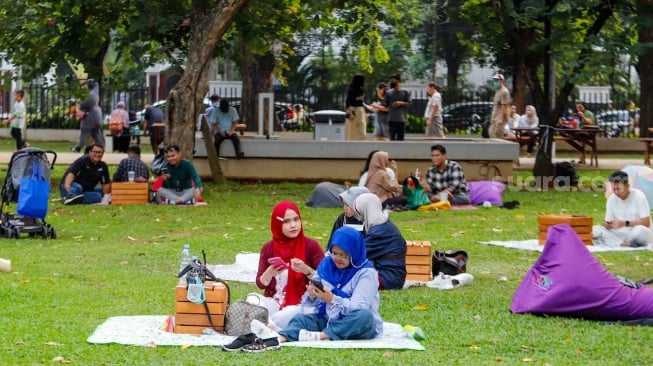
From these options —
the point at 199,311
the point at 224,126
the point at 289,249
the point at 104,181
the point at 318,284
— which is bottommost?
the point at 199,311

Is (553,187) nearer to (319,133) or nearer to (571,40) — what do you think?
(571,40)

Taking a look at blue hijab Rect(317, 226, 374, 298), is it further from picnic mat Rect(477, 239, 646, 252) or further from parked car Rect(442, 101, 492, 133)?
parked car Rect(442, 101, 492, 133)

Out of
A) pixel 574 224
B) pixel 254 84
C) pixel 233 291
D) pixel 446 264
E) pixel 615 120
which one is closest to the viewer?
pixel 233 291

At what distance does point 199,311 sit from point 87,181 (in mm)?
11297

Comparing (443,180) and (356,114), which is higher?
(356,114)

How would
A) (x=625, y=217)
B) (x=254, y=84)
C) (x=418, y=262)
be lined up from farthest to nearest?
(x=254, y=84) → (x=625, y=217) → (x=418, y=262)

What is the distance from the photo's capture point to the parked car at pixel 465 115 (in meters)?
36.5

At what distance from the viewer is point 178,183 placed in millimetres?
19984

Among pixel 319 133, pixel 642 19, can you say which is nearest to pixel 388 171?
pixel 642 19

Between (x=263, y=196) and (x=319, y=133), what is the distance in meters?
6.30

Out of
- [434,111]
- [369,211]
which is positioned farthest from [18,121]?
[369,211]

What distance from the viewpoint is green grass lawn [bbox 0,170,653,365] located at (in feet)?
27.4

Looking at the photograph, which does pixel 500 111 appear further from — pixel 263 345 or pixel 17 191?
pixel 263 345

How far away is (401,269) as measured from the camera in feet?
36.9
